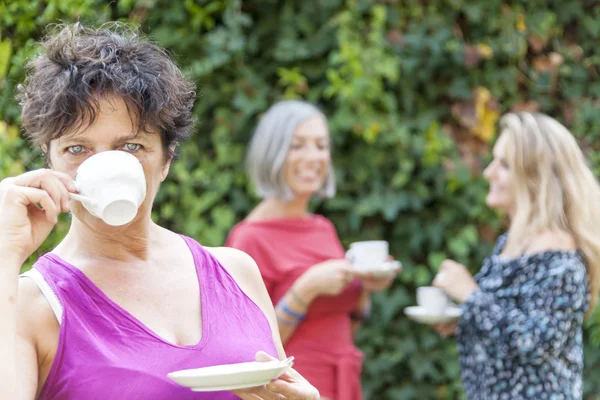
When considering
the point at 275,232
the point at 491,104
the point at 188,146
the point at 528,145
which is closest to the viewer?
the point at 528,145

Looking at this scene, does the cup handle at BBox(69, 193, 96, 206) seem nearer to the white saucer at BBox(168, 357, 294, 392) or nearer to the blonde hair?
the white saucer at BBox(168, 357, 294, 392)

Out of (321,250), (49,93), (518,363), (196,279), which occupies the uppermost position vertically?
(49,93)

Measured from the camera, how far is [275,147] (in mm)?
3455

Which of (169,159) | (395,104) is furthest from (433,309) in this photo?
(169,159)

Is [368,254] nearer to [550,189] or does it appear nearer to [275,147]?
[275,147]

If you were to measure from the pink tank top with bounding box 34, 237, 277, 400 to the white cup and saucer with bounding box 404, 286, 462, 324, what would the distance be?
1.58m

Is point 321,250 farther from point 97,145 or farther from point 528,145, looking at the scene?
point 97,145

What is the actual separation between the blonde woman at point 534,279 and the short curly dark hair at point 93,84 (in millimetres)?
1582

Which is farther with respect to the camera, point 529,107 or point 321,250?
point 529,107

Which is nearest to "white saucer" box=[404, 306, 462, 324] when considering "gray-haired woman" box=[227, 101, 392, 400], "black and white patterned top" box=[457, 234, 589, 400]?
"black and white patterned top" box=[457, 234, 589, 400]

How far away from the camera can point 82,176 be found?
1.41 m

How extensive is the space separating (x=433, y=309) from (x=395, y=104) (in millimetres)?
1283

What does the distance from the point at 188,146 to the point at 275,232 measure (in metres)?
0.82

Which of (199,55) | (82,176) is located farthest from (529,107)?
(82,176)
